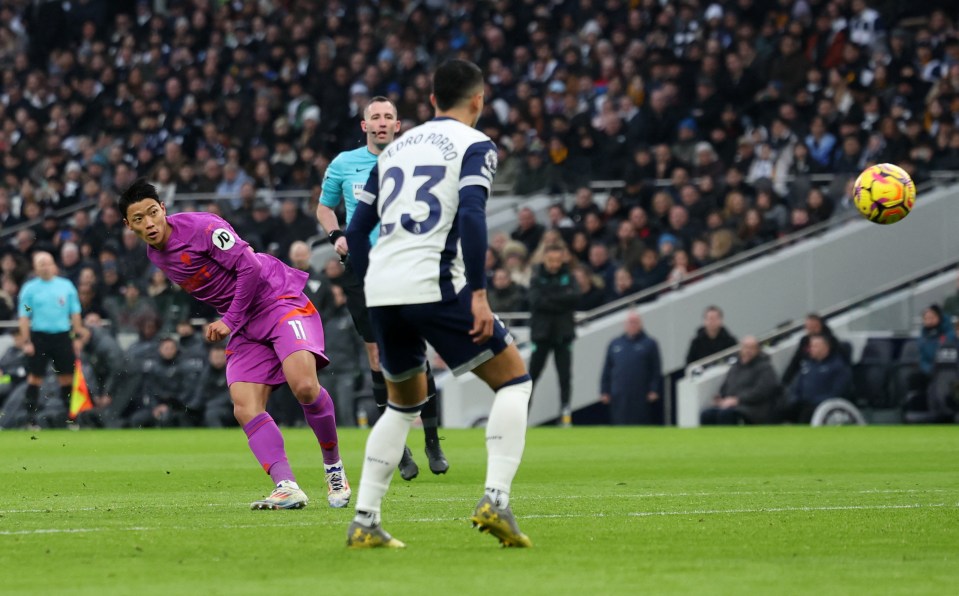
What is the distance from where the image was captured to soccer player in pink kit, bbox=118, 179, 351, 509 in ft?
29.9

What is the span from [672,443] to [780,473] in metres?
4.29

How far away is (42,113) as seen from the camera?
3016 cm

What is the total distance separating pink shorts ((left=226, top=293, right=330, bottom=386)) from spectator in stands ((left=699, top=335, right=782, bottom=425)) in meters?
11.5

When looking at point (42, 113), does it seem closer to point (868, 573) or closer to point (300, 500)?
point (300, 500)

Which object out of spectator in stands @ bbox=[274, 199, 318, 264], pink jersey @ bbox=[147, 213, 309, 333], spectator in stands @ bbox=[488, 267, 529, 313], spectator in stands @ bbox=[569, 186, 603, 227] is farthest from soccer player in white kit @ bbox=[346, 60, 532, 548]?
spectator in stands @ bbox=[274, 199, 318, 264]

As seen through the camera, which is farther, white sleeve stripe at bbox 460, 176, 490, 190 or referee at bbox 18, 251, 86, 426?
referee at bbox 18, 251, 86, 426

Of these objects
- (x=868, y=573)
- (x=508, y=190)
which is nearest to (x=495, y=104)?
(x=508, y=190)

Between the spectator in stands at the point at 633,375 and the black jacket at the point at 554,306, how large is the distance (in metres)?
0.75

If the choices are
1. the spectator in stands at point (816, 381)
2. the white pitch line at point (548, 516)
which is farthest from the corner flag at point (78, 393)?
the white pitch line at point (548, 516)

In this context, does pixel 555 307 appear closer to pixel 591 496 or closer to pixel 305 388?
pixel 591 496

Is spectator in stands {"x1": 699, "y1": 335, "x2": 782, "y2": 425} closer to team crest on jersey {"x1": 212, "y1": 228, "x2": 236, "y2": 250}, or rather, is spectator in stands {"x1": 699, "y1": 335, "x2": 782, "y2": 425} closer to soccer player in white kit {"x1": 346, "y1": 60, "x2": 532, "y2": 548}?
team crest on jersey {"x1": 212, "y1": 228, "x2": 236, "y2": 250}

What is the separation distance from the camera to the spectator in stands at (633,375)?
2080 centimetres

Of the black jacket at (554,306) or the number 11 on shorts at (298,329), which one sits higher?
the black jacket at (554,306)

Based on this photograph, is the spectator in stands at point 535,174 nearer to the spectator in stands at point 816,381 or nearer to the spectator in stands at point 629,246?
the spectator in stands at point 629,246
